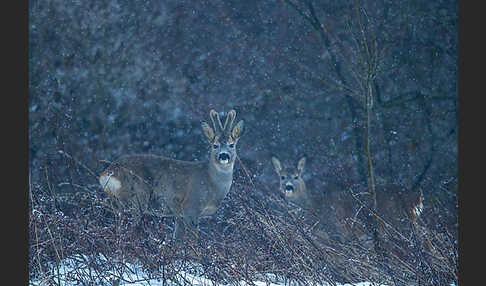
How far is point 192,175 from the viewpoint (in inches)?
337

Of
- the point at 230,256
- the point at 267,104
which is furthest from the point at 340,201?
the point at 230,256

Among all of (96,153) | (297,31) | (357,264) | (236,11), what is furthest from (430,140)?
(357,264)

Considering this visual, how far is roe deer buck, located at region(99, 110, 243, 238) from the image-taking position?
8.01 meters

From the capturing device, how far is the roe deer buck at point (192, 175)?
26.3 feet

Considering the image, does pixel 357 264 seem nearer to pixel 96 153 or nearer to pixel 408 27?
pixel 408 27

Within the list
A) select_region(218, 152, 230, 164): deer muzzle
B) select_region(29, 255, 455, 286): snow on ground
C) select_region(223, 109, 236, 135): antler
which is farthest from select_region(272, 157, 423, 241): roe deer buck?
select_region(29, 255, 455, 286): snow on ground

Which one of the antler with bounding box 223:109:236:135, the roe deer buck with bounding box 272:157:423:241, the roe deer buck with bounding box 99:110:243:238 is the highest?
the antler with bounding box 223:109:236:135

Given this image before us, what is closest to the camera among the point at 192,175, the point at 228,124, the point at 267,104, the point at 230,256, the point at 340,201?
the point at 230,256

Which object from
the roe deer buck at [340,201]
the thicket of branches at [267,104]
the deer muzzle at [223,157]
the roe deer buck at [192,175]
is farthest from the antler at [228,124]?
the roe deer buck at [340,201]

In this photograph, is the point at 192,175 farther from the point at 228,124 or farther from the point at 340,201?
the point at 340,201

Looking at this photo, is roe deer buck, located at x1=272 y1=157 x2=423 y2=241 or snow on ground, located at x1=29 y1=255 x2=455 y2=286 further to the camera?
roe deer buck, located at x1=272 y1=157 x2=423 y2=241

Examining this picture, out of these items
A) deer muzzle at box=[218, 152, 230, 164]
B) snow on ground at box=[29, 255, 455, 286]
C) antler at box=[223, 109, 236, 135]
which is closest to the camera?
snow on ground at box=[29, 255, 455, 286]

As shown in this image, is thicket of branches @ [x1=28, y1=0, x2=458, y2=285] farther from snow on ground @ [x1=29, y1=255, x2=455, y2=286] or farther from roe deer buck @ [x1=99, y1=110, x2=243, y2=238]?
snow on ground @ [x1=29, y1=255, x2=455, y2=286]

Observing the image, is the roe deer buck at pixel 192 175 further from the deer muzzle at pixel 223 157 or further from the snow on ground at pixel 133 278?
the snow on ground at pixel 133 278
